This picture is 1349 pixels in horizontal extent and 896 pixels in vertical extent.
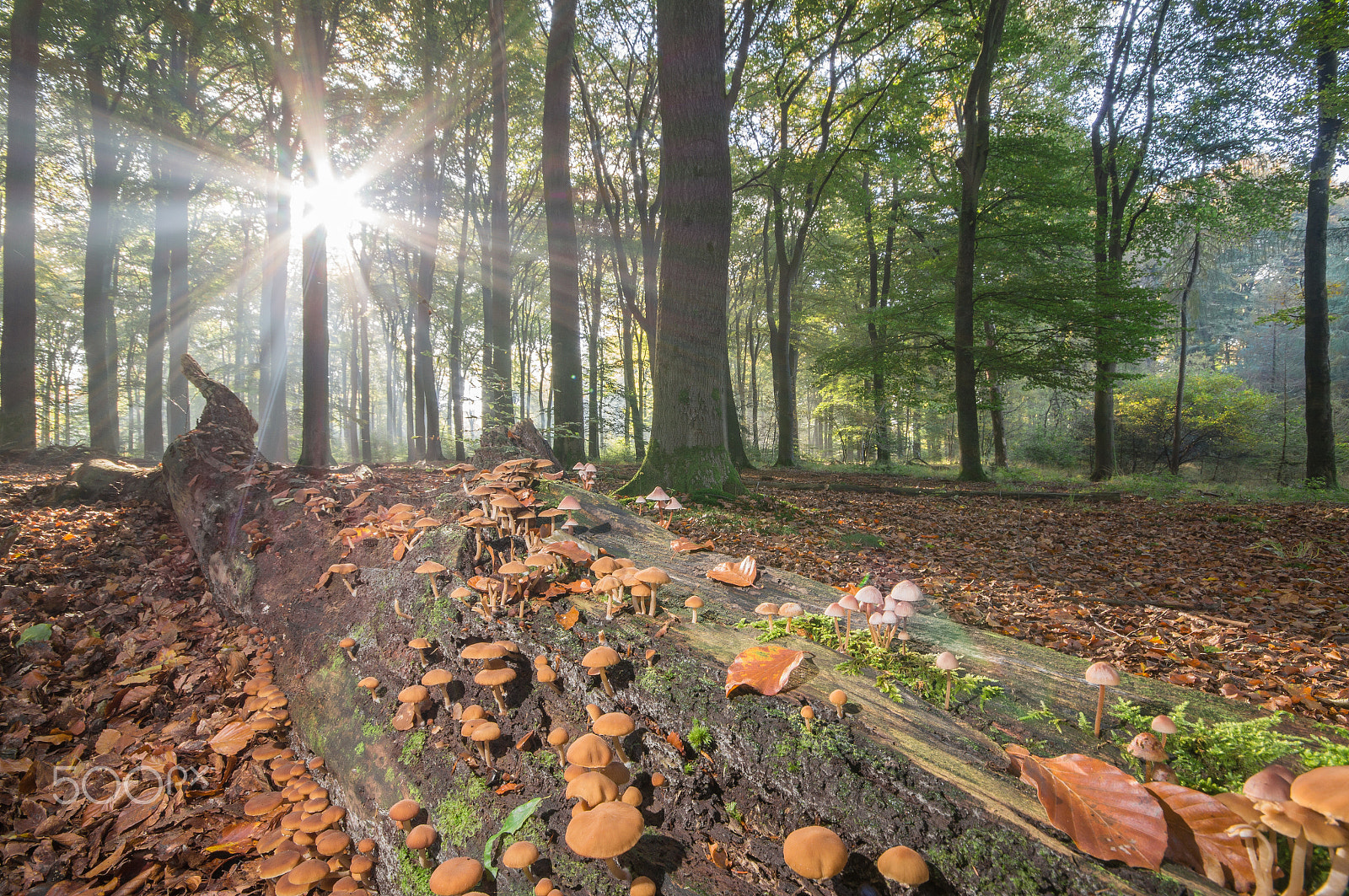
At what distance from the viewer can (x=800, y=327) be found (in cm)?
2530

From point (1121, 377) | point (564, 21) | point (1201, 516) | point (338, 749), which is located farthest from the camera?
point (1121, 377)

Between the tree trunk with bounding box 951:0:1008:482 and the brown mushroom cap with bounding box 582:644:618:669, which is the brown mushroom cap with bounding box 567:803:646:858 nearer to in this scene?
the brown mushroom cap with bounding box 582:644:618:669

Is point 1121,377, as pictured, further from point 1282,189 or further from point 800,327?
point 800,327

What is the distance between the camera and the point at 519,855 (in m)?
1.35

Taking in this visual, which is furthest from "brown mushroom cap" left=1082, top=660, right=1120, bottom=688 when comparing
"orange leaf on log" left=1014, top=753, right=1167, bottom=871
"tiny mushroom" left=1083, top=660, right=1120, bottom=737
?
"orange leaf on log" left=1014, top=753, right=1167, bottom=871

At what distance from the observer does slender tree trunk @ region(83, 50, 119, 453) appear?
484 inches

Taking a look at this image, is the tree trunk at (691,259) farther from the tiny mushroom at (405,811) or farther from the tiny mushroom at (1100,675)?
the tiny mushroom at (1100,675)

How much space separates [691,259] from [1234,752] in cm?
607

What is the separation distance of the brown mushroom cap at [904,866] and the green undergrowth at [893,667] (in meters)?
0.54

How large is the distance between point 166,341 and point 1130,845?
23.6 m

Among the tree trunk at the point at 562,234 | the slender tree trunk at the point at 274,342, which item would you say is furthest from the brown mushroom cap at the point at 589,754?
the slender tree trunk at the point at 274,342

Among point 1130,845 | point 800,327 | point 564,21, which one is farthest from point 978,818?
point 800,327

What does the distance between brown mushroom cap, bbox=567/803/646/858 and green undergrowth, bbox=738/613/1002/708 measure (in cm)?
83

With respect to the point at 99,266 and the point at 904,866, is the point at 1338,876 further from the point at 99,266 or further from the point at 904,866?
the point at 99,266
